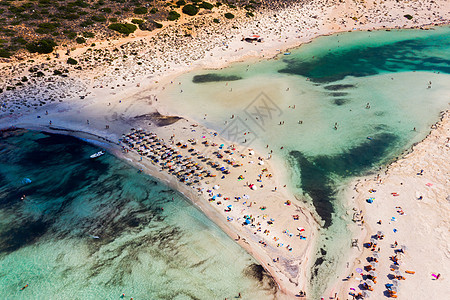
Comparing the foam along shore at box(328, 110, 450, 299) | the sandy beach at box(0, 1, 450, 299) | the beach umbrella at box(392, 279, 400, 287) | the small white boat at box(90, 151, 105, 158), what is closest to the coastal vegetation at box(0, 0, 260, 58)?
the sandy beach at box(0, 1, 450, 299)

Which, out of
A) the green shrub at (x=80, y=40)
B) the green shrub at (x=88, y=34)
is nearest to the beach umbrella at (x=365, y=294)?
A: the green shrub at (x=80, y=40)

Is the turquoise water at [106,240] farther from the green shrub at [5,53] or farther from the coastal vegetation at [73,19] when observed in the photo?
the coastal vegetation at [73,19]

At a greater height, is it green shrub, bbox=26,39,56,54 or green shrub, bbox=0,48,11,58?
green shrub, bbox=26,39,56,54

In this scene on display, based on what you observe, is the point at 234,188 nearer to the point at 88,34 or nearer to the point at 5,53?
the point at 88,34

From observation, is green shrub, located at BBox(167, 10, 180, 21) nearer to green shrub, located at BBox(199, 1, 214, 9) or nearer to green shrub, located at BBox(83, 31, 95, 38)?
green shrub, located at BBox(199, 1, 214, 9)

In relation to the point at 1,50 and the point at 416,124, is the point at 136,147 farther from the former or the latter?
the point at 416,124

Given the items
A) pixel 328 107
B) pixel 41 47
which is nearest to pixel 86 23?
pixel 41 47
